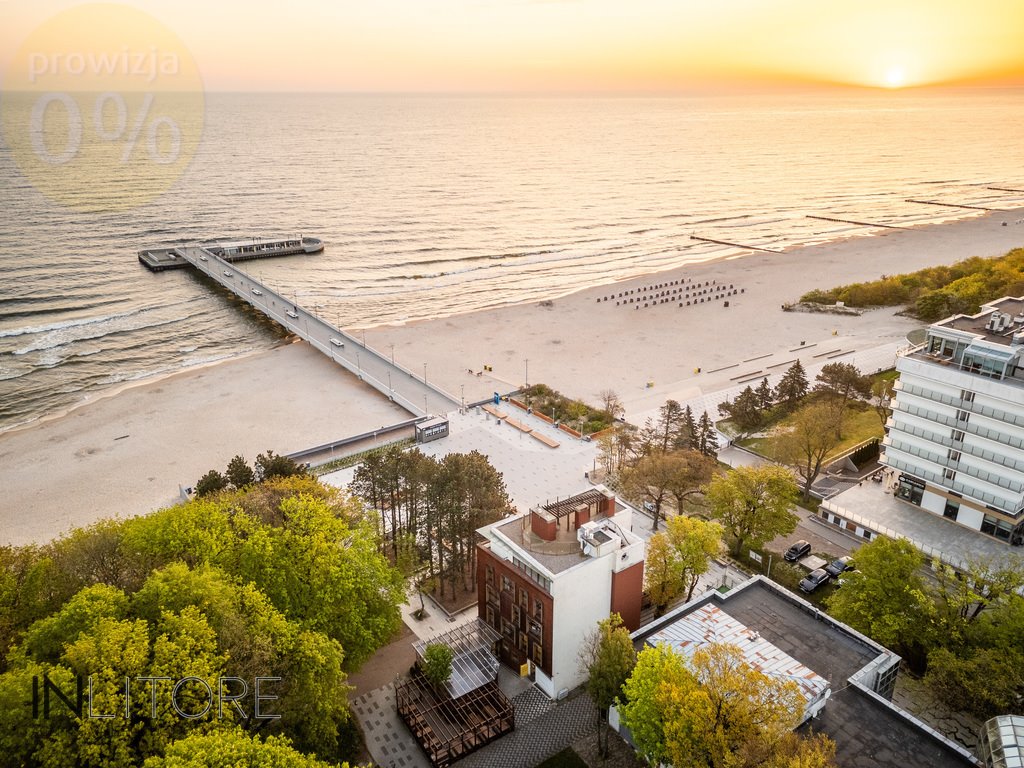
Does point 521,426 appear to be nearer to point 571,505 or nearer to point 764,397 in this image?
point 764,397

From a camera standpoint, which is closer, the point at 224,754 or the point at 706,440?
the point at 224,754

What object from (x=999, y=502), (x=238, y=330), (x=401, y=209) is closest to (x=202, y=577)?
(x=999, y=502)

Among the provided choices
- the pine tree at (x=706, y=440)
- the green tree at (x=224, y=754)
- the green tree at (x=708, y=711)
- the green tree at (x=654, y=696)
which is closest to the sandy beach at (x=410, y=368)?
the pine tree at (x=706, y=440)

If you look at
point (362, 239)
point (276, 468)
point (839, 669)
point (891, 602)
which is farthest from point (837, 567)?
point (362, 239)

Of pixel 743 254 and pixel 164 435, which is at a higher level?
pixel 743 254

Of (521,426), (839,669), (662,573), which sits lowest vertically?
(521,426)

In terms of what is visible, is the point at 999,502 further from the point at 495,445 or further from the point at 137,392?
the point at 137,392

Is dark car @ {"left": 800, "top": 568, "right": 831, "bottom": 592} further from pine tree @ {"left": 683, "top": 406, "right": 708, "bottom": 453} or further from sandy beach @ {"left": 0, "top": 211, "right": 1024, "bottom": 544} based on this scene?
sandy beach @ {"left": 0, "top": 211, "right": 1024, "bottom": 544}
